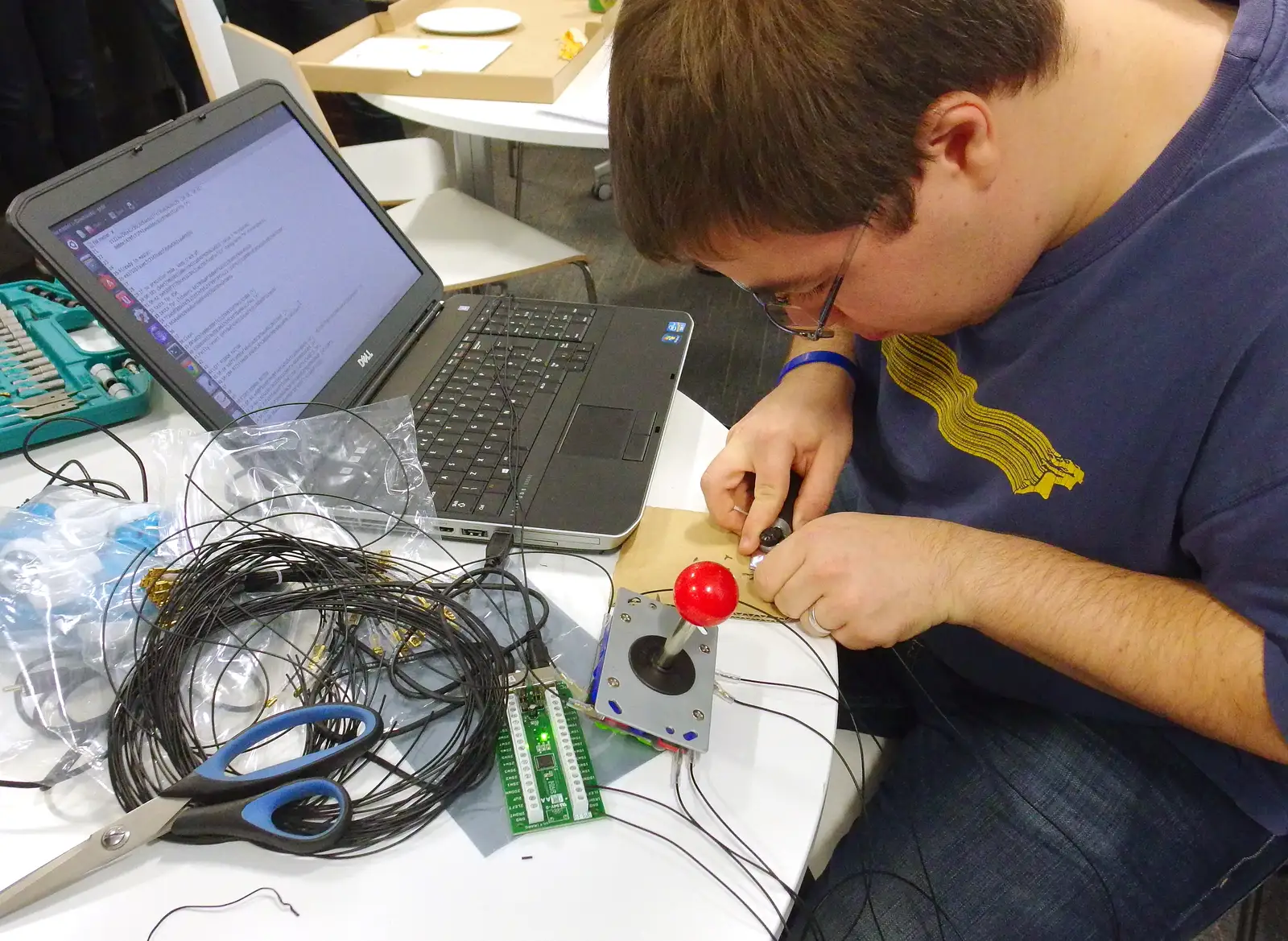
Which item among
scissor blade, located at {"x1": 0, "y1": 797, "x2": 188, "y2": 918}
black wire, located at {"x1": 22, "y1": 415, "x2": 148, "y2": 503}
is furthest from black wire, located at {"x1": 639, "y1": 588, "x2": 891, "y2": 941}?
black wire, located at {"x1": 22, "y1": 415, "x2": 148, "y2": 503}

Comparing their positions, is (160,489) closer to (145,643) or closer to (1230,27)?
(145,643)

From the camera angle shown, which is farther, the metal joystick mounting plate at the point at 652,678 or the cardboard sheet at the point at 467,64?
the cardboard sheet at the point at 467,64

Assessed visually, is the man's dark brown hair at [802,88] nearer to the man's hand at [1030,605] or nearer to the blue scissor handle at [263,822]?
the man's hand at [1030,605]

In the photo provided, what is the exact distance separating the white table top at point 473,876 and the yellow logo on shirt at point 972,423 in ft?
1.05

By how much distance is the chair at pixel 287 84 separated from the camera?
1.23 m

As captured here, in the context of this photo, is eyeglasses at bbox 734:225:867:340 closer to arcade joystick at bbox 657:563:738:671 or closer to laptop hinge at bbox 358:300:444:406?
arcade joystick at bbox 657:563:738:671

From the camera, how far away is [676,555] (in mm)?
688

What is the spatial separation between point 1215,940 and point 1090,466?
0.99 meters

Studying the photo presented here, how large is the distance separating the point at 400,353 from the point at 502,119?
58cm

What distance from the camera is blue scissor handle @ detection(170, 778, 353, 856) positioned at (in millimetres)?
457

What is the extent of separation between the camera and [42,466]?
730 millimetres

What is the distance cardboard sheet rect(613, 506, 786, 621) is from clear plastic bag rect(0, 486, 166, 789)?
386mm

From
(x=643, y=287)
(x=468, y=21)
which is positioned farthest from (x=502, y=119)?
(x=643, y=287)

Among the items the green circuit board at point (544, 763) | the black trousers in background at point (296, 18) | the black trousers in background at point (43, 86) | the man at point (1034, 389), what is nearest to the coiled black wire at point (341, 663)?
the green circuit board at point (544, 763)
